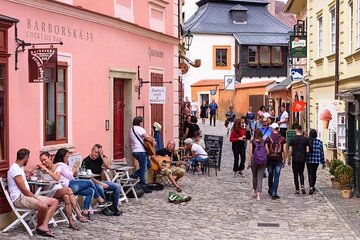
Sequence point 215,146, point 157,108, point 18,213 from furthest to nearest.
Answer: point 215,146, point 157,108, point 18,213

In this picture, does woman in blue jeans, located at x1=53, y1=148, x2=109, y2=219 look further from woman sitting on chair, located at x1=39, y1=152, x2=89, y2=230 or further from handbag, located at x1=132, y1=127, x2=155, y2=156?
handbag, located at x1=132, y1=127, x2=155, y2=156

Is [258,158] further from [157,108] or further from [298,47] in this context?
[298,47]

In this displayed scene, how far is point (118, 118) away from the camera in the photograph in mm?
14695

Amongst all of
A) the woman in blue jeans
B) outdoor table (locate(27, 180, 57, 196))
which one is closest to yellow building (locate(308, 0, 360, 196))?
the woman in blue jeans

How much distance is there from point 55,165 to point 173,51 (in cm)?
789

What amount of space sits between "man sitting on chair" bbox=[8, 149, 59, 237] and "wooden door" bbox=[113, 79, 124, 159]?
5.05 m

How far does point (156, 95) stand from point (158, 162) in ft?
5.30

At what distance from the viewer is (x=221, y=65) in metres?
57.2

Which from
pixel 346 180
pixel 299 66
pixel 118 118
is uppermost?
pixel 299 66

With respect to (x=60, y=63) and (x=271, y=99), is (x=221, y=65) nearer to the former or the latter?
(x=271, y=99)

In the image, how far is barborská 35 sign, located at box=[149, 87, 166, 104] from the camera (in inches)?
598

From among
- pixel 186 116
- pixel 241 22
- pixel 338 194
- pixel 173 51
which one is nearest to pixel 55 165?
pixel 338 194

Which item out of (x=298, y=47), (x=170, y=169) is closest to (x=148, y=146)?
(x=170, y=169)

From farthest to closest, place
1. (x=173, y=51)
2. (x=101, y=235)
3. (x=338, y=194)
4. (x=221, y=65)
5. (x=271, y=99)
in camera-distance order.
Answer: (x=221, y=65)
(x=271, y=99)
(x=173, y=51)
(x=338, y=194)
(x=101, y=235)
